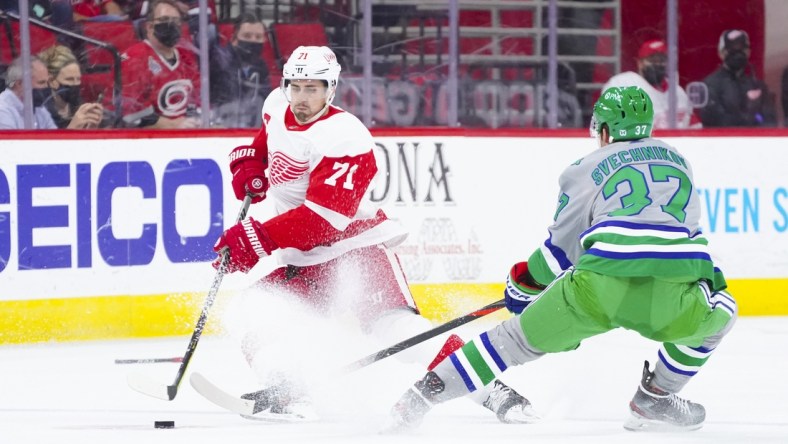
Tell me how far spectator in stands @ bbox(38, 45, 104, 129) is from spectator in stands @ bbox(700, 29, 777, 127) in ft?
9.24

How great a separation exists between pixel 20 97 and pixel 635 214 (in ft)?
10.4

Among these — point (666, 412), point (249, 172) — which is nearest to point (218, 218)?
point (249, 172)

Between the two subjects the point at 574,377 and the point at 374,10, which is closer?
the point at 574,377

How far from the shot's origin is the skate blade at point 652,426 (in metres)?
3.56

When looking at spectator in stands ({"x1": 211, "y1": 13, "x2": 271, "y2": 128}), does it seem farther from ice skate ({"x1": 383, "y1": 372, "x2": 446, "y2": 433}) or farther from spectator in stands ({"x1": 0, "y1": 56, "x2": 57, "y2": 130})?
ice skate ({"x1": 383, "y1": 372, "x2": 446, "y2": 433})

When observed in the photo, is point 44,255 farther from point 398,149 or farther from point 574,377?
point 574,377

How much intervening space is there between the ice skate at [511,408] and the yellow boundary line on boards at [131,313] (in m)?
2.35

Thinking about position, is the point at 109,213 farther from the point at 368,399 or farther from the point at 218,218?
the point at 368,399

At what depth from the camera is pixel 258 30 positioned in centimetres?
602

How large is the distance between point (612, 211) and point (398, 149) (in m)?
2.94

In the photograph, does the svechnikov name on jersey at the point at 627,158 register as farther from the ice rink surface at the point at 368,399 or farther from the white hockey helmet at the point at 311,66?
the white hockey helmet at the point at 311,66

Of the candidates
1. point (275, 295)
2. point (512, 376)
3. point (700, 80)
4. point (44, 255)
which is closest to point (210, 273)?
point (44, 255)

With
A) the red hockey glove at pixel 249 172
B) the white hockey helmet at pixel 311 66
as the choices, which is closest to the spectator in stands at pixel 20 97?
the red hockey glove at pixel 249 172

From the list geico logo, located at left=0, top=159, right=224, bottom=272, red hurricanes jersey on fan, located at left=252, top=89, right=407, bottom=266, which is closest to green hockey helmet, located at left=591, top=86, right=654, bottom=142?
red hurricanes jersey on fan, located at left=252, top=89, right=407, bottom=266
